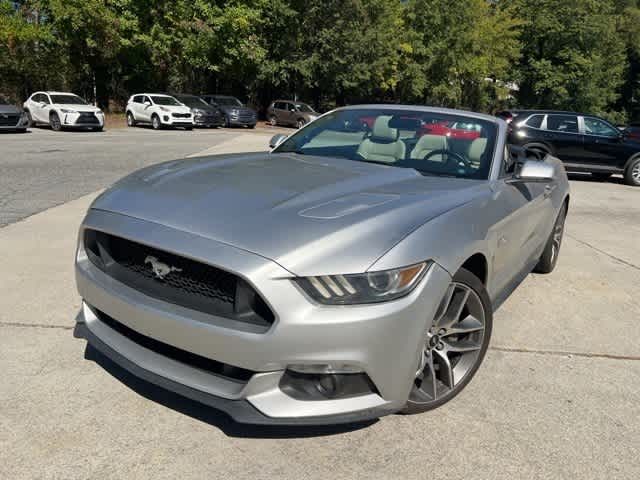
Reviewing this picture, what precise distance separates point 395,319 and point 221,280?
73 cm

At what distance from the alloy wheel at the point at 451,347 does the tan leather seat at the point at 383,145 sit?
129cm

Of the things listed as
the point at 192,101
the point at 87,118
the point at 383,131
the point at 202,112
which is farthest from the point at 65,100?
the point at 383,131

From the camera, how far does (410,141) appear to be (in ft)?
12.7

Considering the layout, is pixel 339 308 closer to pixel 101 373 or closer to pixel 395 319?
pixel 395 319

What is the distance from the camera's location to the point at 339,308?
2.17 meters

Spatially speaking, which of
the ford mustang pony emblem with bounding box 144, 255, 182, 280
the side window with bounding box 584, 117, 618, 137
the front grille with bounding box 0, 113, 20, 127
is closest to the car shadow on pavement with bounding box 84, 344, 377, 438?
the ford mustang pony emblem with bounding box 144, 255, 182, 280

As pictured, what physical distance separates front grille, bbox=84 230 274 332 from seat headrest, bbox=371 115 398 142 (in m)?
2.02

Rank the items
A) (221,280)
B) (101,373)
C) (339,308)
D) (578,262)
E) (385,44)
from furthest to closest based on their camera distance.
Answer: (385,44) → (578,262) → (101,373) → (221,280) → (339,308)

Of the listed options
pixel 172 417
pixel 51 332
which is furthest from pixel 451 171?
pixel 51 332

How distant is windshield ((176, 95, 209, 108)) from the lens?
91.5 feet

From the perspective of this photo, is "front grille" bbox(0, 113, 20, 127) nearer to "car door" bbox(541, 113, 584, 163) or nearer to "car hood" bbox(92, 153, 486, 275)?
"car door" bbox(541, 113, 584, 163)

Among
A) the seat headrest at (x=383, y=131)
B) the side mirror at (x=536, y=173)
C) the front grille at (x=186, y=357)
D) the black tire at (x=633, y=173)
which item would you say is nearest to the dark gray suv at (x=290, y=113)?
the black tire at (x=633, y=173)

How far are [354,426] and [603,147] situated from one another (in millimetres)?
13171

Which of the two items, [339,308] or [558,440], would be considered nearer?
[339,308]
